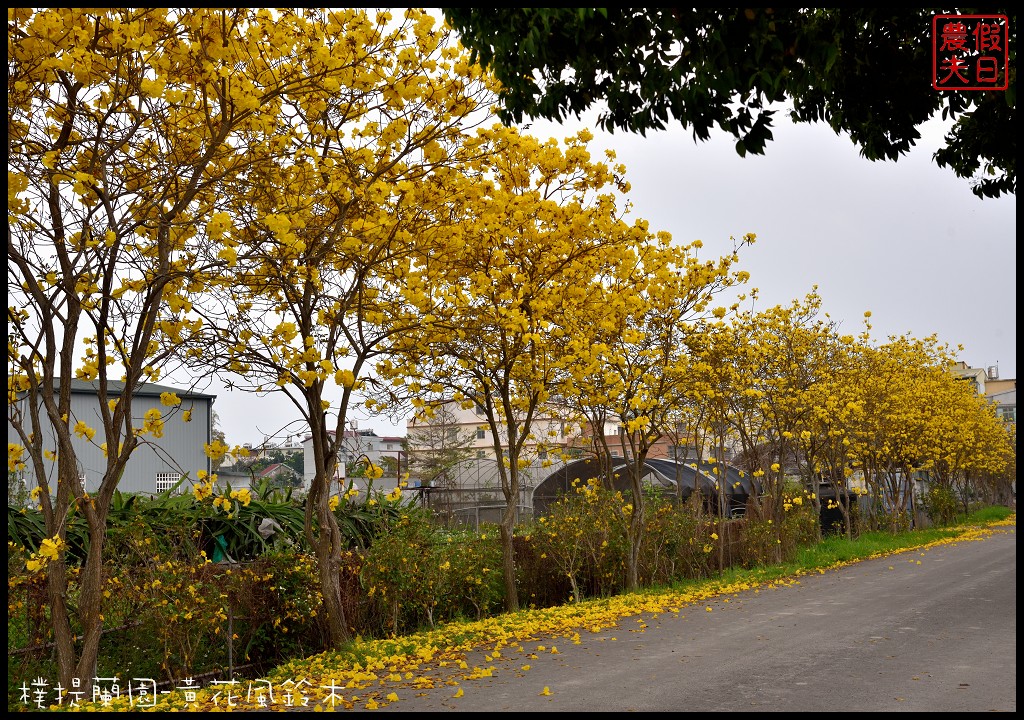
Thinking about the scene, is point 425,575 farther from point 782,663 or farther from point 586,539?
point 782,663

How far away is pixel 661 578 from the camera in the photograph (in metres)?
14.3

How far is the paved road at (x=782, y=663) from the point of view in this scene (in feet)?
19.3

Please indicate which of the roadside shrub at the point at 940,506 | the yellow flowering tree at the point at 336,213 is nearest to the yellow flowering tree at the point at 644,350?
the yellow flowering tree at the point at 336,213

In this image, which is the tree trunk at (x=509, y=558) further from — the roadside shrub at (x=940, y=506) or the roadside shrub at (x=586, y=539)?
the roadside shrub at (x=940, y=506)

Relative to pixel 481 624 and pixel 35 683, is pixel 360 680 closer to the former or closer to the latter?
pixel 35 683

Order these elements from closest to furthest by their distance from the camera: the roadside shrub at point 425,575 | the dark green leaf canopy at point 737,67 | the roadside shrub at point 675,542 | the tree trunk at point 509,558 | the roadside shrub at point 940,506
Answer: the dark green leaf canopy at point 737,67 < the roadside shrub at point 425,575 < the tree trunk at point 509,558 < the roadside shrub at point 675,542 < the roadside shrub at point 940,506

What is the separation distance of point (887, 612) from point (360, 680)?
21.9 feet

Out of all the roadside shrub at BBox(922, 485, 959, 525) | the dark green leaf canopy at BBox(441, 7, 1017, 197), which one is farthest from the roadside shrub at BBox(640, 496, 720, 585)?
the roadside shrub at BBox(922, 485, 959, 525)

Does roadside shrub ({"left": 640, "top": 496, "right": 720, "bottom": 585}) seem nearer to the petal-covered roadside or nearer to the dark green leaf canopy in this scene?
the petal-covered roadside

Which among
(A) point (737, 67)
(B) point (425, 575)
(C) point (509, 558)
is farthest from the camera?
(C) point (509, 558)

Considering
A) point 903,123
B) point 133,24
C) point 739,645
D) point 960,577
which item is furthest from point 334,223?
point 960,577

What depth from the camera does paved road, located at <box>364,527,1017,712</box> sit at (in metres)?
5.89

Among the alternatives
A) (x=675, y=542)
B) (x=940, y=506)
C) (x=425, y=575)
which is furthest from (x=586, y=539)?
(x=940, y=506)

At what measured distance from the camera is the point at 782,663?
7.30 meters
